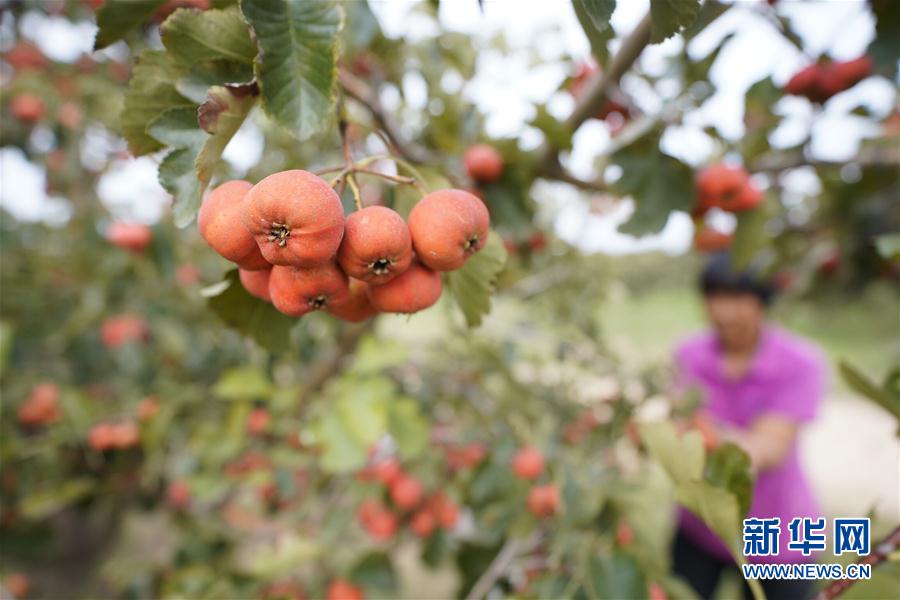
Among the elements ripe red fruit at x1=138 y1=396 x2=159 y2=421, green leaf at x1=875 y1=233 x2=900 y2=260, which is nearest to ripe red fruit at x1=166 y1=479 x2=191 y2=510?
ripe red fruit at x1=138 y1=396 x2=159 y2=421

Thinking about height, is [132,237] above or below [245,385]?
above

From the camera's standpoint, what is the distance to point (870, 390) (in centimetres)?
104

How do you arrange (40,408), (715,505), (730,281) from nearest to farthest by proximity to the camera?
(715,505) → (40,408) → (730,281)

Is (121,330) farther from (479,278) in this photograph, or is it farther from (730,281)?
(730,281)

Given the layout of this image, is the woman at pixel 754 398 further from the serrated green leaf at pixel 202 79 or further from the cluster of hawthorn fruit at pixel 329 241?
the serrated green leaf at pixel 202 79

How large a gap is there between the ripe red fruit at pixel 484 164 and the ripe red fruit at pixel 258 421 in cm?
130

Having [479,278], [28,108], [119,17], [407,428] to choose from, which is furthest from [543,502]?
[28,108]

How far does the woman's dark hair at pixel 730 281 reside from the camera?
2660 mm

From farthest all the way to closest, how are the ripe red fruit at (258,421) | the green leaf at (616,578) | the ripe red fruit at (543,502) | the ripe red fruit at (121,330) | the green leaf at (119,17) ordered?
the ripe red fruit at (121,330)
the ripe red fruit at (258,421)
the ripe red fruit at (543,502)
the green leaf at (616,578)
the green leaf at (119,17)

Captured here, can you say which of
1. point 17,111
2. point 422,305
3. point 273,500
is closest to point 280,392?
point 273,500

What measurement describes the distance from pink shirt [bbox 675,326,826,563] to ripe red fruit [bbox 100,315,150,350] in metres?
2.56

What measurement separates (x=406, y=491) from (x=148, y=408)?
1.10m

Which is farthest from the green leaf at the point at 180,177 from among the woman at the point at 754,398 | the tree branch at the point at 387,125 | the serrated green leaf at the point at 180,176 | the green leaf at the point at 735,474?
the woman at the point at 754,398

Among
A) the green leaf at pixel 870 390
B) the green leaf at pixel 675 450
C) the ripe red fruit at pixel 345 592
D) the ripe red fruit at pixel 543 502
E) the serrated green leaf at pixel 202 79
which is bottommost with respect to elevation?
the ripe red fruit at pixel 345 592
